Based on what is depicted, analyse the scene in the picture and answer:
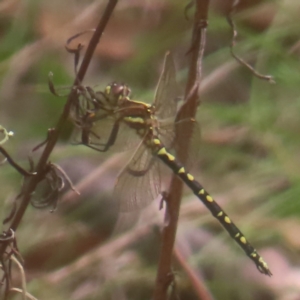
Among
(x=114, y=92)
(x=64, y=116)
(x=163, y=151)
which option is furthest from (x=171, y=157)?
(x=64, y=116)

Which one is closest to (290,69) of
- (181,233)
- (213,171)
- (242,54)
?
(242,54)

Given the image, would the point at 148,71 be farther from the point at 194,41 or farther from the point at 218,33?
the point at 194,41

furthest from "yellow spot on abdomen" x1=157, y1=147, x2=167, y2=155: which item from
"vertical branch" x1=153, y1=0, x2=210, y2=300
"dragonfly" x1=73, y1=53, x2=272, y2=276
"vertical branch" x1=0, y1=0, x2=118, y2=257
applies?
"vertical branch" x1=0, y1=0, x2=118, y2=257

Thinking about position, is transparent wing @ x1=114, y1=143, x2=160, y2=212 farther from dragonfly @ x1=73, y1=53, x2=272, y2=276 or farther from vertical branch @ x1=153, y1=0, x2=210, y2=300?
vertical branch @ x1=153, y1=0, x2=210, y2=300

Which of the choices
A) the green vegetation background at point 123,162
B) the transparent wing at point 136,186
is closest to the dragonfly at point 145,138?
the transparent wing at point 136,186

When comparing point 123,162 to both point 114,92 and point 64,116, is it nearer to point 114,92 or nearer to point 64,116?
point 114,92

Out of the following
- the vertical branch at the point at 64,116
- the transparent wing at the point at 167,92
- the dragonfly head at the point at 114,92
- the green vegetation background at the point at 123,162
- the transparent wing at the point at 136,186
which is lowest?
the green vegetation background at the point at 123,162

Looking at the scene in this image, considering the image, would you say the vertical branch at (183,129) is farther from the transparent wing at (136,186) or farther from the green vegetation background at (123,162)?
the green vegetation background at (123,162)
